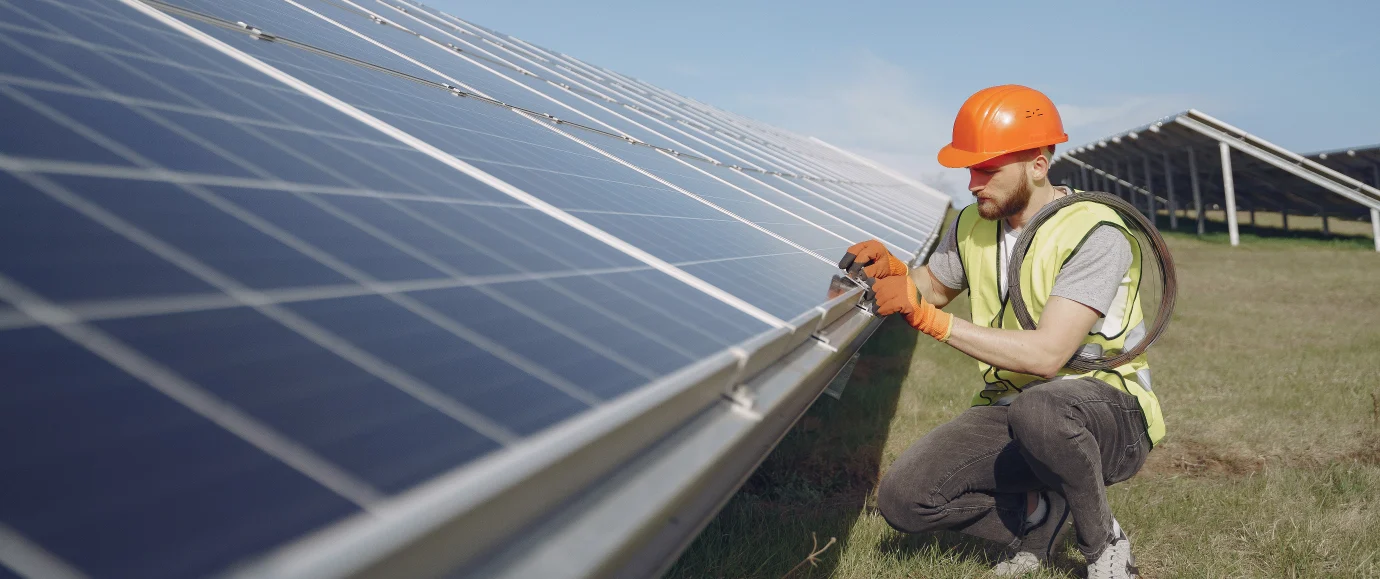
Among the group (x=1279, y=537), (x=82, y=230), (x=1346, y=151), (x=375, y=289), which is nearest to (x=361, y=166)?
(x=375, y=289)

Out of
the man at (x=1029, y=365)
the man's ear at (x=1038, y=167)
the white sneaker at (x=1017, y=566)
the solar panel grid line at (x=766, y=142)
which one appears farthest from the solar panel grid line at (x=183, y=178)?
the solar panel grid line at (x=766, y=142)

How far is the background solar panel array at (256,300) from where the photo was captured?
1.05m

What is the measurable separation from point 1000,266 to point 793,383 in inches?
89.9

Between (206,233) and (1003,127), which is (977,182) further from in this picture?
(206,233)

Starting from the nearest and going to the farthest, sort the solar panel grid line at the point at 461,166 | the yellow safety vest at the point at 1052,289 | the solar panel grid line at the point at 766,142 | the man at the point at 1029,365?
the solar panel grid line at the point at 461,166, the man at the point at 1029,365, the yellow safety vest at the point at 1052,289, the solar panel grid line at the point at 766,142

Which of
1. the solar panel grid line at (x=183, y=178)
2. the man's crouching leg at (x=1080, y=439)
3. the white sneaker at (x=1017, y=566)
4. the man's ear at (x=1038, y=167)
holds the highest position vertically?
the man's ear at (x=1038, y=167)

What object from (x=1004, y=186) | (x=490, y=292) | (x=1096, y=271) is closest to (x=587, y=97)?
(x=1004, y=186)

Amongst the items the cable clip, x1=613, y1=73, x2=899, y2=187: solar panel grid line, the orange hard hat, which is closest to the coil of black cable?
the orange hard hat

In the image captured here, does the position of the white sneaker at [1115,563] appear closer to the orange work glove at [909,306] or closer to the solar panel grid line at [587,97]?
the orange work glove at [909,306]

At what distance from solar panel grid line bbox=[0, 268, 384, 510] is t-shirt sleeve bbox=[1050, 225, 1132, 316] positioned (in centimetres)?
351

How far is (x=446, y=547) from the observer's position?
4.14ft

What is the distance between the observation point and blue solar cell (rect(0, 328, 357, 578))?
3.08 feet

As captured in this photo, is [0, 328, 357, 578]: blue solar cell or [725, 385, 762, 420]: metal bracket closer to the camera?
[0, 328, 357, 578]: blue solar cell

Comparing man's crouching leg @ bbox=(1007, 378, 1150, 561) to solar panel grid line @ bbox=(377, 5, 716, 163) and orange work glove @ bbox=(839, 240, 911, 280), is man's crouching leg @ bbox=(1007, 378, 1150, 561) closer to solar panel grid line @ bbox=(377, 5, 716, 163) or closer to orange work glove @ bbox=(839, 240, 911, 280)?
orange work glove @ bbox=(839, 240, 911, 280)
